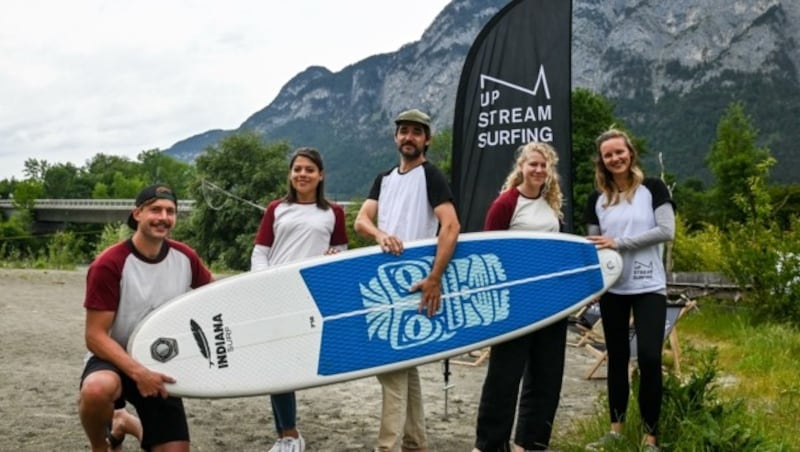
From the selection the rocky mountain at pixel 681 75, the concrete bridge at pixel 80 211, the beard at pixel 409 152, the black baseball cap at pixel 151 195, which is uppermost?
the rocky mountain at pixel 681 75

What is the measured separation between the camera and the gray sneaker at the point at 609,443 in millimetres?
3207

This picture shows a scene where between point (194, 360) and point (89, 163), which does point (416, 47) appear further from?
point (194, 360)

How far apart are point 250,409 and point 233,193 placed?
91.2ft

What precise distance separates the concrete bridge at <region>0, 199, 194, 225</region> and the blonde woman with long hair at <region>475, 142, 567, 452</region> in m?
48.8

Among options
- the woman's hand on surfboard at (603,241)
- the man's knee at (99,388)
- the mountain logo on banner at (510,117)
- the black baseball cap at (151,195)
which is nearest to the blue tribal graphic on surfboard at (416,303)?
the woman's hand on surfboard at (603,241)

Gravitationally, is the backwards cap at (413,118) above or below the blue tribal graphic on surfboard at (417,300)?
above

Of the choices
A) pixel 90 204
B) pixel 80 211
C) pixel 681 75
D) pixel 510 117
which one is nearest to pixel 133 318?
pixel 510 117

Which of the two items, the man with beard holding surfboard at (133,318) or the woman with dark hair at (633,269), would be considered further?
the woman with dark hair at (633,269)

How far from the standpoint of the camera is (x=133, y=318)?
2975 millimetres

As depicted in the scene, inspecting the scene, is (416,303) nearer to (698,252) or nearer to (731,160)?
(698,252)

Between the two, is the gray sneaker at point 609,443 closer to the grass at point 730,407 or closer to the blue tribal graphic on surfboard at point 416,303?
the grass at point 730,407

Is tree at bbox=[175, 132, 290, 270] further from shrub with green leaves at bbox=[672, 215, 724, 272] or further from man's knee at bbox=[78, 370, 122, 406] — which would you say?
man's knee at bbox=[78, 370, 122, 406]

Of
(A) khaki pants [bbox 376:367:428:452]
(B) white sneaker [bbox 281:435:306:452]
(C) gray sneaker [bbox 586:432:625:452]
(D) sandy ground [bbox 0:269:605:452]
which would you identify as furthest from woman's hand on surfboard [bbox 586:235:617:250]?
(B) white sneaker [bbox 281:435:306:452]

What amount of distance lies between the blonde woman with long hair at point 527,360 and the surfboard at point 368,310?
78 mm
